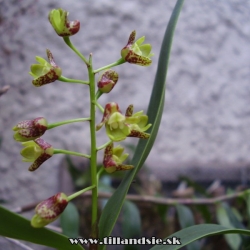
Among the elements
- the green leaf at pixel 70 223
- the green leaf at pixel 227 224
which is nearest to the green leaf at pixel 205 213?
the green leaf at pixel 227 224

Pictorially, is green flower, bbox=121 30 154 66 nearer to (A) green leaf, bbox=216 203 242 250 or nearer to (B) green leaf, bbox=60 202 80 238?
(B) green leaf, bbox=60 202 80 238

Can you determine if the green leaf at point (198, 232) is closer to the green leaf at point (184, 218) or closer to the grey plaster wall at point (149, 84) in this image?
the green leaf at point (184, 218)

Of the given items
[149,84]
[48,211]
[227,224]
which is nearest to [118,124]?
[48,211]

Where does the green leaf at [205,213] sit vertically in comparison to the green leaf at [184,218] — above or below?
above

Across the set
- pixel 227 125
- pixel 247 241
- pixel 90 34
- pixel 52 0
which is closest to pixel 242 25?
pixel 227 125

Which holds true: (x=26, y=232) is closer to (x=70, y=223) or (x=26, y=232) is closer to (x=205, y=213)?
(x=70, y=223)

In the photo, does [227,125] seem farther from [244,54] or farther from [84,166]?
[84,166]

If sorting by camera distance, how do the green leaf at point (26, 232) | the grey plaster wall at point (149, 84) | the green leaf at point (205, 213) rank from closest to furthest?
the green leaf at point (26, 232) < the green leaf at point (205, 213) < the grey plaster wall at point (149, 84)
